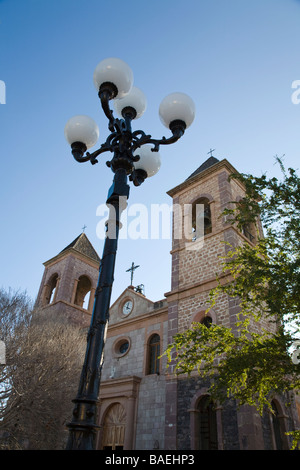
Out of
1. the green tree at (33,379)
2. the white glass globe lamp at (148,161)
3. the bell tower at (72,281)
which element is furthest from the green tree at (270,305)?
the bell tower at (72,281)

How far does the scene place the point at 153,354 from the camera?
15.5 meters

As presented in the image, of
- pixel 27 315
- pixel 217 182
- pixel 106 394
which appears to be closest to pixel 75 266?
pixel 27 315

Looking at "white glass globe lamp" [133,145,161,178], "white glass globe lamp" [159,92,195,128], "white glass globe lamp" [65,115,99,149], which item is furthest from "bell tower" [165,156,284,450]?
"white glass globe lamp" [65,115,99,149]

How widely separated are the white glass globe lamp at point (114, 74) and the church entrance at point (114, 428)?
1387 centimetres

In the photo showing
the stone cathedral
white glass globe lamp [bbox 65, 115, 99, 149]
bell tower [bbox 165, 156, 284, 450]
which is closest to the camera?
white glass globe lamp [bbox 65, 115, 99, 149]

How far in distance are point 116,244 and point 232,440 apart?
932 cm

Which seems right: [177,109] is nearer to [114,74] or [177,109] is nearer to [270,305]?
[114,74]

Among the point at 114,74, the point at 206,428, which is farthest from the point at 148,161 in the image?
the point at 206,428

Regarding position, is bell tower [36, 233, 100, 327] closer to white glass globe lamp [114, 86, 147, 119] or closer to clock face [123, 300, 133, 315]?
clock face [123, 300, 133, 315]

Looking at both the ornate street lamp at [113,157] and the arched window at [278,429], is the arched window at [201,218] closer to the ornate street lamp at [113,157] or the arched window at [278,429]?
the arched window at [278,429]

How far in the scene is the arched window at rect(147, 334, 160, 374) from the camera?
15.0m

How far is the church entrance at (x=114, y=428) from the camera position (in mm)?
14354

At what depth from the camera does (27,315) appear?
1742 centimetres

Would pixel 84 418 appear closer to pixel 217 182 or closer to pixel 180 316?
pixel 180 316
